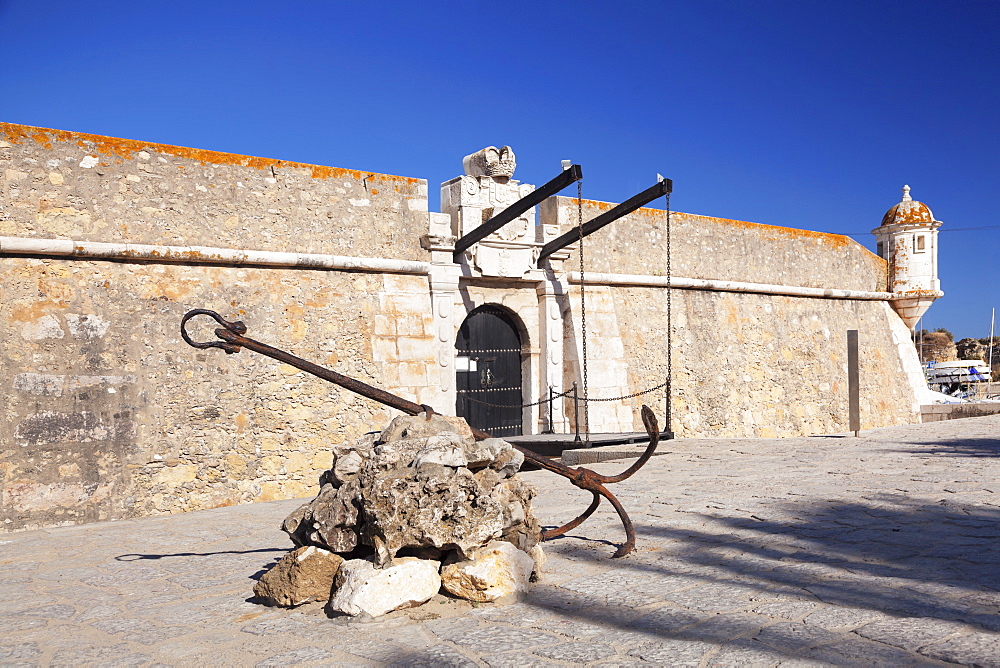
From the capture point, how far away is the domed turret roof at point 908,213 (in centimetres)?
1390

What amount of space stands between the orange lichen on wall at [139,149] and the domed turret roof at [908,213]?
32.5 feet

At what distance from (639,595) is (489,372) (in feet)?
20.6

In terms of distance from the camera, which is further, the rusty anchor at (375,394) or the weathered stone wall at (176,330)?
the weathered stone wall at (176,330)

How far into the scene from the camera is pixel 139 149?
7418 millimetres

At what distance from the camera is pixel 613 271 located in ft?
35.3

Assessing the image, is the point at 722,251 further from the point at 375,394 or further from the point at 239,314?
the point at 375,394

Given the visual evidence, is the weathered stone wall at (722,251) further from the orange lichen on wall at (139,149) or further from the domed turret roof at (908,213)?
the orange lichen on wall at (139,149)

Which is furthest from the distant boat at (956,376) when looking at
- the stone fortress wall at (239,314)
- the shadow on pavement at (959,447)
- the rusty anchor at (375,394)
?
the rusty anchor at (375,394)

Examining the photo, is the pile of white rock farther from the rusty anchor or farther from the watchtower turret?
the watchtower turret

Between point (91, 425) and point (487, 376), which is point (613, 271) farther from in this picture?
point (91, 425)

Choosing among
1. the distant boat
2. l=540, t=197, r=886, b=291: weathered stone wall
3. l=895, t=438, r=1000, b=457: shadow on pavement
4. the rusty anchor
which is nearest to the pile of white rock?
the rusty anchor

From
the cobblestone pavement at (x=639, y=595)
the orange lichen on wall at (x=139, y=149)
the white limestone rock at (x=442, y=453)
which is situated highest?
the orange lichen on wall at (x=139, y=149)

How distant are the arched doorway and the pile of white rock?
18.3ft

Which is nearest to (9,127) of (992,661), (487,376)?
(487,376)
